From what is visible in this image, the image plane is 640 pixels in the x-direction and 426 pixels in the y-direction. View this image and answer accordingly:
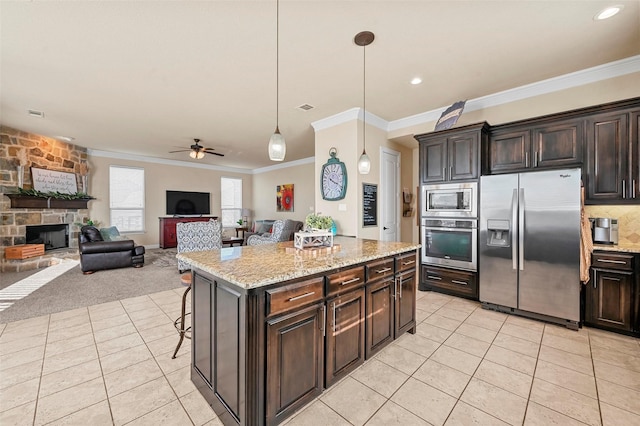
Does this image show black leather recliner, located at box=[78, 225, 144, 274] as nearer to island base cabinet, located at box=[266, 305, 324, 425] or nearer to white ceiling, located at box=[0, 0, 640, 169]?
white ceiling, located at box=[0, 0, 640, 169]

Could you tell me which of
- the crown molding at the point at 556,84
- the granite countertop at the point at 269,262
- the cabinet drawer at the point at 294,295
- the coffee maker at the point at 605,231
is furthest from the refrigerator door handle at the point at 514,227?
the cabinet drawer at the point at 294,295

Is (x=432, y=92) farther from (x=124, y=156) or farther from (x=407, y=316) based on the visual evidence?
(x=124, y=156)

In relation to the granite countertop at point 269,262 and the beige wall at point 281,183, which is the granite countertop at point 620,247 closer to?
the granite countertop at point 269,262

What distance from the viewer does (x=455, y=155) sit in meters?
3.68

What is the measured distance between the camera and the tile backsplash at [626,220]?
2.96m

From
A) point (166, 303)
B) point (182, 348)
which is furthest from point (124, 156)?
point (182, 348)

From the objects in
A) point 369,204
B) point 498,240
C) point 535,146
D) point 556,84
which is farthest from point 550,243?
point 369,204

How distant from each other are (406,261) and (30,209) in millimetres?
7643

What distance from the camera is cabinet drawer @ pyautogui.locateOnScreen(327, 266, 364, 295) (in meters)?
1.78

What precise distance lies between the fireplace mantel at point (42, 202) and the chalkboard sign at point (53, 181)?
0.80 ft

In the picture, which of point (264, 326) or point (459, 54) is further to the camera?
point (459, 54)

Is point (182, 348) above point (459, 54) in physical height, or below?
below

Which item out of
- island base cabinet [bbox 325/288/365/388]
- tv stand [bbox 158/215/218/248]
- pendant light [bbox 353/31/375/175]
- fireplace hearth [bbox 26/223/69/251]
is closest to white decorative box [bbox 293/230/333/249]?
island base cabinet [bbox 325/288/365/388]

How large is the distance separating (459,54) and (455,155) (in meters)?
1.37
